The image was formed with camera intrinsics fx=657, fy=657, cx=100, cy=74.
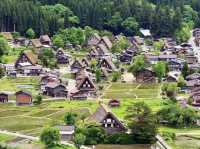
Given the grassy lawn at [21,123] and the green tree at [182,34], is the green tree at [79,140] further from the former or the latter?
the green tree at [182,34]

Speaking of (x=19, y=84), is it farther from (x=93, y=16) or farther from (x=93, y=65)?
(x=93, y=16)

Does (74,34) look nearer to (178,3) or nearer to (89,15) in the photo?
(89,15)

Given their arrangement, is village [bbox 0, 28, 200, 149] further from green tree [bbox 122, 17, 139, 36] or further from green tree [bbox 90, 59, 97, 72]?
green tree [bbox 122, 17, 139, 36]

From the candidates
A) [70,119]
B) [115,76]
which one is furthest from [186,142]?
[115,76]

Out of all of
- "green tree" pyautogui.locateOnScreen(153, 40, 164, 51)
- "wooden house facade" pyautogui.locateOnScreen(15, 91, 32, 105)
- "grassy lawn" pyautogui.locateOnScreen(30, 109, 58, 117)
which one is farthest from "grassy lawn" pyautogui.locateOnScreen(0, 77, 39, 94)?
"green tree" pyautogui.locateOnScreen(153, 40, 164, 51)

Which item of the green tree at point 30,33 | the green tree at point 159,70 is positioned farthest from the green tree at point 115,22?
the green tree at point 159,70
